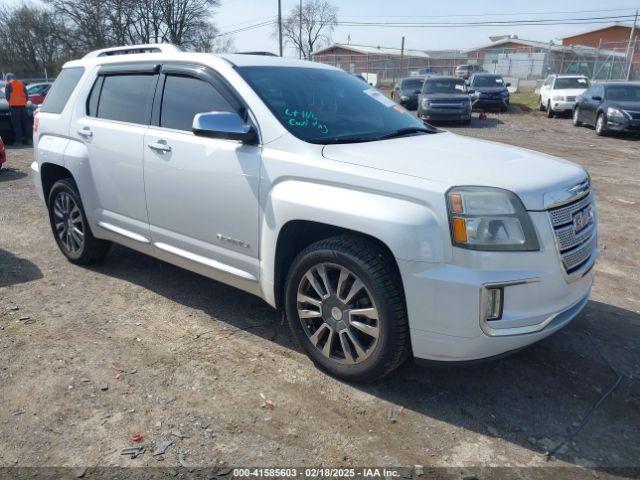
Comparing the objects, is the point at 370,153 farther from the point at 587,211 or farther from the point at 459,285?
the point at 587,211

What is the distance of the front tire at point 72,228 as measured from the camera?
4.92 meters

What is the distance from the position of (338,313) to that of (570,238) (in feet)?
4.41

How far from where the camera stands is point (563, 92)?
2106 cm

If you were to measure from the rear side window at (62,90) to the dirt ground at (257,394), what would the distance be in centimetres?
167

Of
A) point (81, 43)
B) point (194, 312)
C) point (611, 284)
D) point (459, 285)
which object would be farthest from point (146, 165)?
point (81, 43)

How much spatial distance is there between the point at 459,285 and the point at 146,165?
8.31 feet

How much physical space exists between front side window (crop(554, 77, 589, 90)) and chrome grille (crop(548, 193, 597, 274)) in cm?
2087

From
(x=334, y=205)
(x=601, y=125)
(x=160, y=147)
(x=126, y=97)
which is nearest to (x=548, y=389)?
(x=334, y=205)

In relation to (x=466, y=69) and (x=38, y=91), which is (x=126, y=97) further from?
(x=466, y=69)

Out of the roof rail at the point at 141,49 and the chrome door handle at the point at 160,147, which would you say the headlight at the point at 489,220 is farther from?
the roof rail at the point at 141,49

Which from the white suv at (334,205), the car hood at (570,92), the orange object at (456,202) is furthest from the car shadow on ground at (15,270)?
the car hood at (570,92)

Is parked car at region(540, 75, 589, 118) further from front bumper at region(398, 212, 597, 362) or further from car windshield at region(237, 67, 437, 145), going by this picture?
front bumper at region(398, 212, 597, 362)

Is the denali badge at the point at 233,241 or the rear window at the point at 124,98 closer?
the denali badge at the point at 233,241

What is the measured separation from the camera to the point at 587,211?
3.21 m
